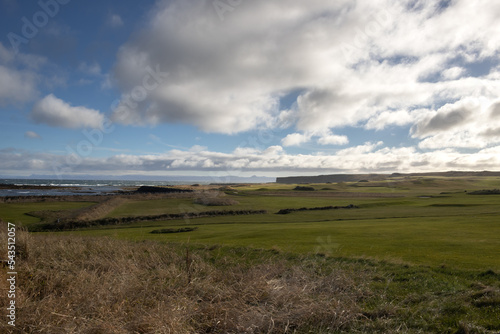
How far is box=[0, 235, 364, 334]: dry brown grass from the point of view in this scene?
27.2ft

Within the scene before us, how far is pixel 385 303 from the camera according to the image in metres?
9.88

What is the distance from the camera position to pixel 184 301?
32.0 feet

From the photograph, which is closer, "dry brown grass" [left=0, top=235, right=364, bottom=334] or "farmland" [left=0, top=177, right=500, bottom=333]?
"dry brown grass" [left=0, top=235, right=364, bottom=334]

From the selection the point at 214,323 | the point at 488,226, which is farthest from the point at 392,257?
the point at 488,226

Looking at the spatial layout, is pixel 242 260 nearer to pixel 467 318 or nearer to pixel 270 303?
pixel 270 303

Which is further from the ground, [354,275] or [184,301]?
[184,301]

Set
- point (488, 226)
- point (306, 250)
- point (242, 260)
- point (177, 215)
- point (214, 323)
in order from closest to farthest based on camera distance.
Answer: point (214, 323) → point (242, 260) → point (306, 250) → point (488, 226) → point (177, 215)

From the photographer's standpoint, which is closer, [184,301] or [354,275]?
[184,301]

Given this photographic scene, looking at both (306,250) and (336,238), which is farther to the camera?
(336,238)

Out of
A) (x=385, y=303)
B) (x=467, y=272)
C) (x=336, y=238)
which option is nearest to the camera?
(x=385, y=303)

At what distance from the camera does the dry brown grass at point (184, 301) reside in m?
8.30

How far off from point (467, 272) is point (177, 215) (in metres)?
41.1

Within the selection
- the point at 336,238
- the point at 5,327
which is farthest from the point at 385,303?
the point at 336,238

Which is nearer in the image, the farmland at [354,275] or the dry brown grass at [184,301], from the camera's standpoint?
the dry brown grass at [184,301]
